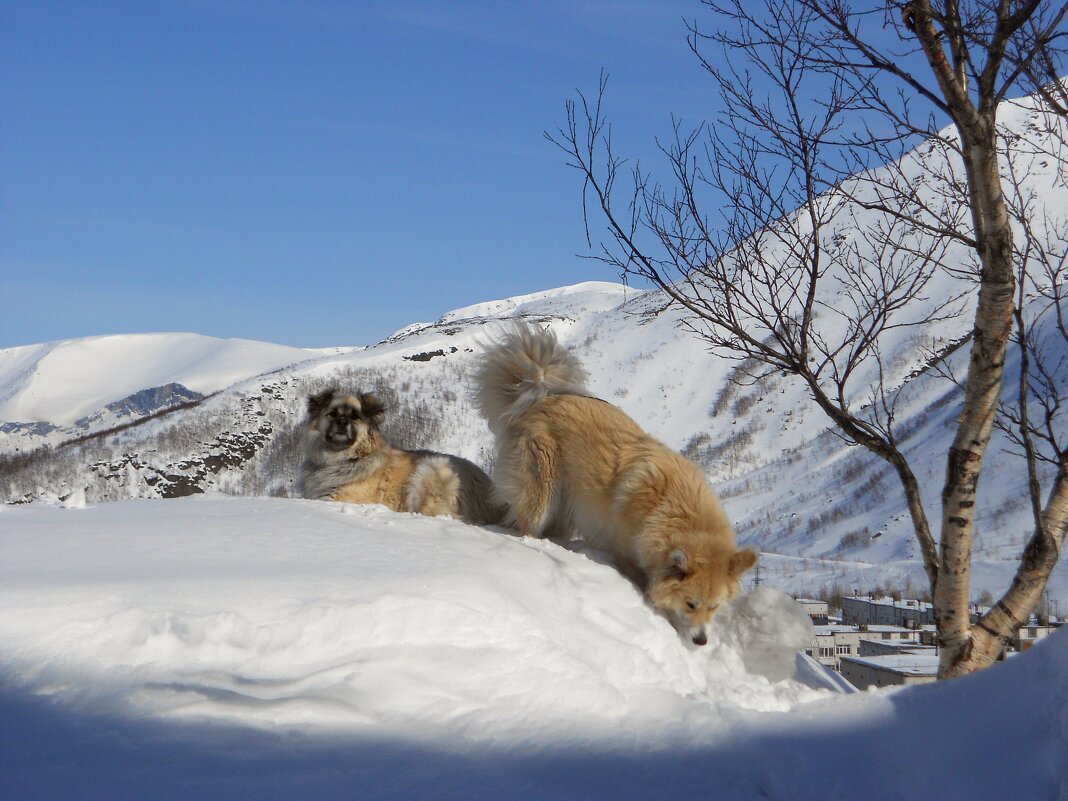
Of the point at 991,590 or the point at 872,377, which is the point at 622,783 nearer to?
the point at 991,590

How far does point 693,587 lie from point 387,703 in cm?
360

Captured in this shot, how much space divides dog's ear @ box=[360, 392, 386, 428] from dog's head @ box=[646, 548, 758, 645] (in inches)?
152

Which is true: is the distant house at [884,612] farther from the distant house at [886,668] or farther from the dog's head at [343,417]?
the dog's head at [343,417]

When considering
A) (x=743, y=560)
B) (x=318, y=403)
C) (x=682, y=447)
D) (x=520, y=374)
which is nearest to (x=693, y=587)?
(x=743, y=560)

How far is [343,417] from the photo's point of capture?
9148 millimetres

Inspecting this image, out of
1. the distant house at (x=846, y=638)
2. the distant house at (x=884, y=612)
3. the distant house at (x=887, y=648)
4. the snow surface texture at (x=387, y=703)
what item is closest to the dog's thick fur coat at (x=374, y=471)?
the snow surface texture at (x=387, y=703)

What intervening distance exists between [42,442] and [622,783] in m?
90.9

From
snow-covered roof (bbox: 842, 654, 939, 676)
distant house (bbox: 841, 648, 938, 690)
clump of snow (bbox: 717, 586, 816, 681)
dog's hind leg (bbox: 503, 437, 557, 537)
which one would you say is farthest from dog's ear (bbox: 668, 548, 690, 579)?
snow-covered roof (bbox: 842, 654, 939, 676)

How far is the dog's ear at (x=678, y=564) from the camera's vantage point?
6.78m

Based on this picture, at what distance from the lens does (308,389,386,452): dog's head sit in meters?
9.12

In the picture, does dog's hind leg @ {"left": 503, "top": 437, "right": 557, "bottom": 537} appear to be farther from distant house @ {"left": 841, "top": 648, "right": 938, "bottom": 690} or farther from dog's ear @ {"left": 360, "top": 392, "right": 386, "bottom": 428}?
distant house @ {"left": 841, "top": 648, "right": 938, "bottom": 690}

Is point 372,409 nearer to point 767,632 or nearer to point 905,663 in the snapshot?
point 767,632

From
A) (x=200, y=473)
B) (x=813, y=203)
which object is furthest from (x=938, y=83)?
(x=200, y=473)

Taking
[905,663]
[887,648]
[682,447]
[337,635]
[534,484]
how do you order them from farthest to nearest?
[682,447], [887,648], [905,663], [534,484], [337,635]
